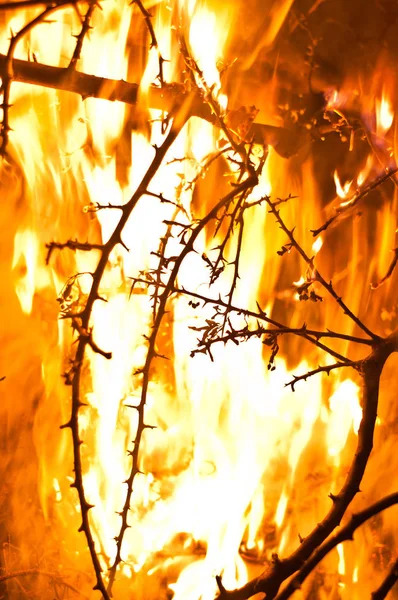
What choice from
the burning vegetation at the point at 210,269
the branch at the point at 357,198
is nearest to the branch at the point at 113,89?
the burning vegetation at the point at 210,269

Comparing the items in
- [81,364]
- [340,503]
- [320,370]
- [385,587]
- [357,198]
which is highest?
[357,198]

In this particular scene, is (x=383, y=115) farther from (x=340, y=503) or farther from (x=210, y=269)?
(x=340, y=503)

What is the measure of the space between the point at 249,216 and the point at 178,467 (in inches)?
32.5

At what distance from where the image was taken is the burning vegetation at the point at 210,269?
1.47 m

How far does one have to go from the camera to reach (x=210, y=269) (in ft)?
4.46

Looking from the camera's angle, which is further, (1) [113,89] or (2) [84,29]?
(1) [113,89]

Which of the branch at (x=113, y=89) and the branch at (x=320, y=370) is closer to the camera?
the branch at (x=320, y=370)

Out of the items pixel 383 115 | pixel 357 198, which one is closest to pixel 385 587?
pixel 357 198

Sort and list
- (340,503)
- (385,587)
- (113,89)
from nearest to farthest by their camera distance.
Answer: (385,587) < (340,503) < (113,89)

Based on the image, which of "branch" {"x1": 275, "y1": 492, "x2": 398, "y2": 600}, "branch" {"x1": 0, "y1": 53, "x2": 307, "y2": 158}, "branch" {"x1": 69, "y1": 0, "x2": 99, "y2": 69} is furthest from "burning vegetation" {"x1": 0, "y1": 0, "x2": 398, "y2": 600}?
"branch" {"x1": 275, "y1": 492, "x2": 398, "y2": 600}

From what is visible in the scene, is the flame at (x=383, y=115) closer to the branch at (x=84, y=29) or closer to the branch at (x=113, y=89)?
the branch at (x=113, y=89)

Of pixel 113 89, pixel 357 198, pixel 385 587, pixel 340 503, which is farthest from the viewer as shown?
pixel 113 89

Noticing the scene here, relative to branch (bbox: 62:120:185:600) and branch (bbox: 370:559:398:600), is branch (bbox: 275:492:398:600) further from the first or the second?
branch (bbox: 62:120:185:600)

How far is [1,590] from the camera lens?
2.05 meters
